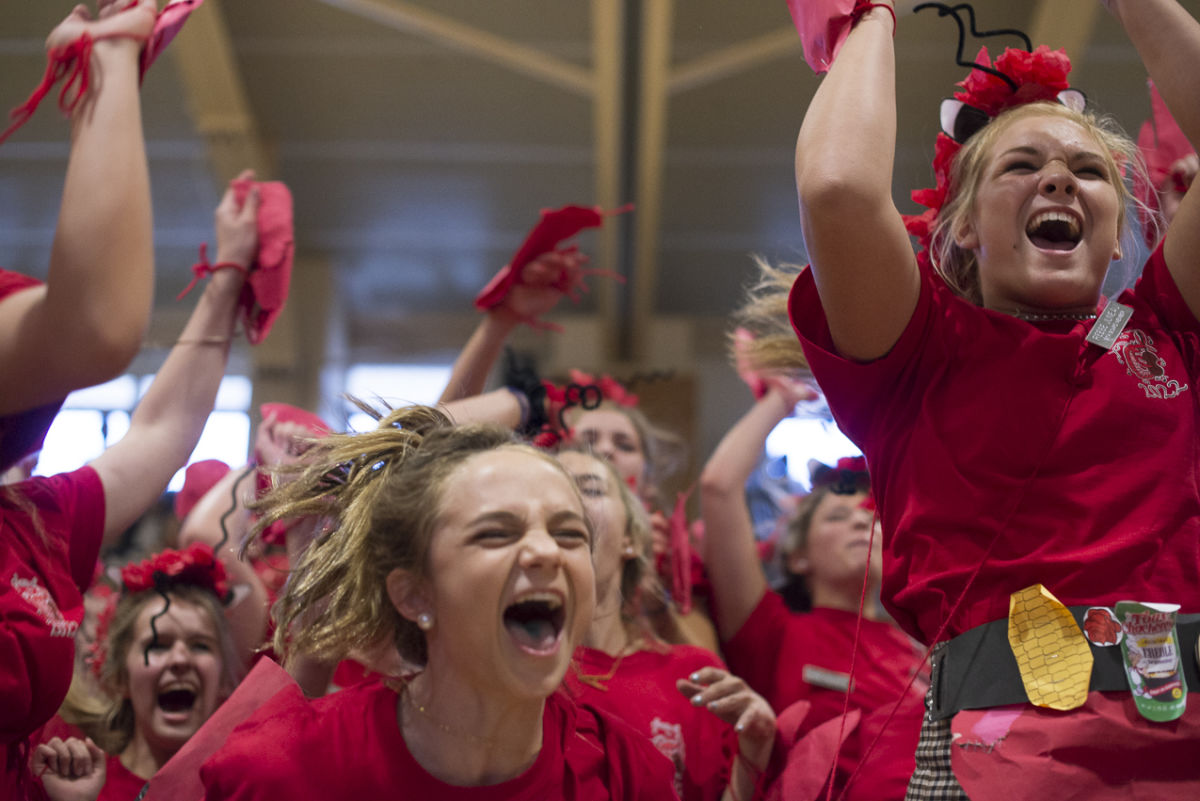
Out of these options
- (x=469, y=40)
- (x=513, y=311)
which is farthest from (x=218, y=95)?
(x=513, y=311)

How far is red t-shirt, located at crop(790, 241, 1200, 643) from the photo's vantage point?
3.72 ft

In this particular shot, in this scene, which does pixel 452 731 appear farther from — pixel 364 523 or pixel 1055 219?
pixel 1055 219

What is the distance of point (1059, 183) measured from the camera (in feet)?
4.25

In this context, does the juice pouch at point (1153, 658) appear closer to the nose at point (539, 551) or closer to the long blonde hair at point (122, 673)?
the nose at point (539, 551)

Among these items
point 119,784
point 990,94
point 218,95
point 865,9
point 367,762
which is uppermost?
point 865,9

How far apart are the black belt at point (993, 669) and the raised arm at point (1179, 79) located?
385mm

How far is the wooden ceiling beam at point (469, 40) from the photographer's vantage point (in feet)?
16.9

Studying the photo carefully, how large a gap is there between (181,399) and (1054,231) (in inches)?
48.9

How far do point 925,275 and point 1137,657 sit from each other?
43cm

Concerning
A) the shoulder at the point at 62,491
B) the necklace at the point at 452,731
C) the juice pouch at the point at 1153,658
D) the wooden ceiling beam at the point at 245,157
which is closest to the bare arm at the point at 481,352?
the shoulder at the point at 62,491

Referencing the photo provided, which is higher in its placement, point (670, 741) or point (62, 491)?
point (62, 491)

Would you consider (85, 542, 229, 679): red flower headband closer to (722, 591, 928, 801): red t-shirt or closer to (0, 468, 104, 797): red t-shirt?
(0, 468, 104, 797): red t-shirt

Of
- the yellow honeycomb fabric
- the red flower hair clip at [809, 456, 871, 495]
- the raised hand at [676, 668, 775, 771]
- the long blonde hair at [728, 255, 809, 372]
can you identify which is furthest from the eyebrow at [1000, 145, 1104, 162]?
the red flower hair clip at [809, 456, 871, 495]

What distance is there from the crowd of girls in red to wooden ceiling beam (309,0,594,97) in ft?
11.5
